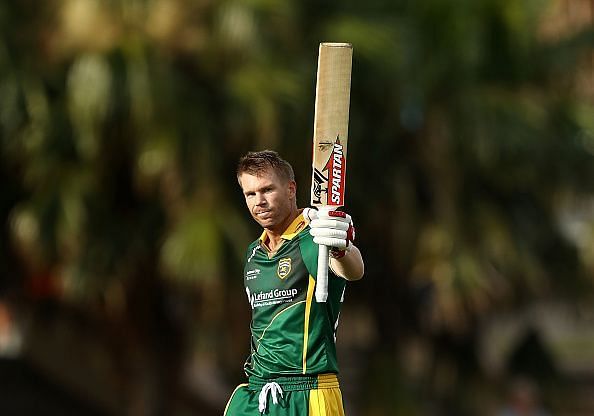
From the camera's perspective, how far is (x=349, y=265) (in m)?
4.68

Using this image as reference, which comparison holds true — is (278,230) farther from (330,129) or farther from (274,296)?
(330,129)

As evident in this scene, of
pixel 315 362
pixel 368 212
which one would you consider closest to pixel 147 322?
pixel 368 212

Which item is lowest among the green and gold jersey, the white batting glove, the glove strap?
the green and gold jersey

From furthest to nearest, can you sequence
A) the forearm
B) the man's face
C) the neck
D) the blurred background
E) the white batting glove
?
the blurred background < the neck < the man's face < the forearm < the white batting glove

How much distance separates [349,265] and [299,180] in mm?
7626

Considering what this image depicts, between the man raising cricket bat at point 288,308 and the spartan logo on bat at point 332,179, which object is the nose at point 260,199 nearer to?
the man raising cricket bat at point 288,308

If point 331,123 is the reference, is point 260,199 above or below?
below

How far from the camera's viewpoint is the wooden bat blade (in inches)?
186

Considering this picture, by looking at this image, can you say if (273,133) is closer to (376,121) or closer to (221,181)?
(221,181)

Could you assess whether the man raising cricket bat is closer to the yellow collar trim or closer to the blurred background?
the yellow collar trim

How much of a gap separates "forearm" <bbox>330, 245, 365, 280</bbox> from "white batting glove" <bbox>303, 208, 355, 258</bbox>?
0.03m

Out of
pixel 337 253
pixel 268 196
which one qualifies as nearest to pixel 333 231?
pixel 337 253

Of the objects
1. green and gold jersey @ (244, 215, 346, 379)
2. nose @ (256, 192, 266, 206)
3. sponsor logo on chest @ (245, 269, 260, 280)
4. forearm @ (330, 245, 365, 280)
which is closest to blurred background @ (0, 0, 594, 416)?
sponsor logo on chest @ (245, 269, 260, 280)

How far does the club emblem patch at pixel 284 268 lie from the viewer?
4.88m
